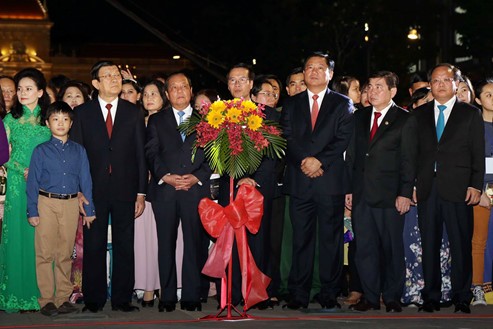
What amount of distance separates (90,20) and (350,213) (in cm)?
8559

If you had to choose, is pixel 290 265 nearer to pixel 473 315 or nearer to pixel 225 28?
pixel 473 315

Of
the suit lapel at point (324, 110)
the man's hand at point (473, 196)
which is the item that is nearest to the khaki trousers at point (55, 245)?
the suit lapel at point (324, 110)

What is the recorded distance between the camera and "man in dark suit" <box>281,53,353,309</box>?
410 inches

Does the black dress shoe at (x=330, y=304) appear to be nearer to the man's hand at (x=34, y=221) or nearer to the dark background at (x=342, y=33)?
the man's hand at (x=34, y=221)

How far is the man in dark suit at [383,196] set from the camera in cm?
1037

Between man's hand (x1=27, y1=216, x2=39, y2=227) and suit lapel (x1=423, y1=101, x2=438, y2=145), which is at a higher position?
suit lapel (x1=423, y1=101, x2=438, y2=145)

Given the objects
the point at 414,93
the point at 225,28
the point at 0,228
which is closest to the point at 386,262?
the point at 414,93

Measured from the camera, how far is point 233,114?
933 centimetres

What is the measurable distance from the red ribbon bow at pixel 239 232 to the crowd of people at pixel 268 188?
372 mm

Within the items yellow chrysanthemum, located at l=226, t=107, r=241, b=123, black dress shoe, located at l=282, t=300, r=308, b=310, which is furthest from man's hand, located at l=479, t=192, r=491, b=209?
yellow chrysanthemum, located at l=226, t=107, r=241, b=123

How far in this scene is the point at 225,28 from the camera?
53.8 meters

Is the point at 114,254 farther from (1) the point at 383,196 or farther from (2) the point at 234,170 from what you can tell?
(1) the point at 383,196

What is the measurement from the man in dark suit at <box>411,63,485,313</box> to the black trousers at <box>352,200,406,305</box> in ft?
0.95

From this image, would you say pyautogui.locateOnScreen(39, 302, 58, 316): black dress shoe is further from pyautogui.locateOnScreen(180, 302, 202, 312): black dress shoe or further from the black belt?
pyautogui.locateOnScreen(180, 302, 202, 312): black dress shoe
